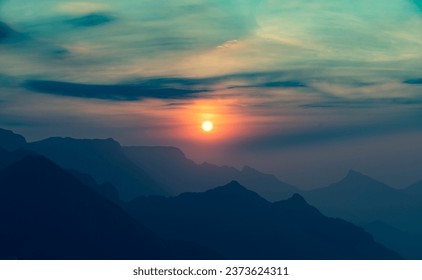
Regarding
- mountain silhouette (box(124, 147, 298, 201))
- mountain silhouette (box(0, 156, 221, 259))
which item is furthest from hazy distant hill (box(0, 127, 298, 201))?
mountain silhouette (box(0, 156, 221, 259))

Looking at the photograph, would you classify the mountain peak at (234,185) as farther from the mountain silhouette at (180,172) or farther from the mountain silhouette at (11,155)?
the mountain silhouette at (11,155)

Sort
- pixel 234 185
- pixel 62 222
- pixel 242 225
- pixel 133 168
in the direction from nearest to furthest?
pixel 62 222, pixel 242 225, pixel 234 185, pixel 133 168

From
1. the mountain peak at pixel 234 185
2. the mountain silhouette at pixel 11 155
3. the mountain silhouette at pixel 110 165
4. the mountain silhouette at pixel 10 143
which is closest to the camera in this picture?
the mountain silhouette at pixel 11 155

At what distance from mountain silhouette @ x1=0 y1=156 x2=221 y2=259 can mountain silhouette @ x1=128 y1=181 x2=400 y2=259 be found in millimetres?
5831

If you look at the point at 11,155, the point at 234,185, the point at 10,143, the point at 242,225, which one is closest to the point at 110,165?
the point at 10,143

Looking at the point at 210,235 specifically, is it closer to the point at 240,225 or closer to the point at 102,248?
the point at 240,225

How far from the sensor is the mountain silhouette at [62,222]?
81.9 metres

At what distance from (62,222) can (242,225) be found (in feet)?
142

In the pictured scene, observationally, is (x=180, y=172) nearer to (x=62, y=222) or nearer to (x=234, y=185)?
(x=234, y=185)

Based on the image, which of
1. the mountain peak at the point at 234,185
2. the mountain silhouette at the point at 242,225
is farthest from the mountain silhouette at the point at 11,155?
the mountain peak at the point at 234,185

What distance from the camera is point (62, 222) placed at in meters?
91.9

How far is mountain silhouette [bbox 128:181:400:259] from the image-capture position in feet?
354

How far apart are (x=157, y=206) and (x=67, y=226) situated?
19366 millimetres

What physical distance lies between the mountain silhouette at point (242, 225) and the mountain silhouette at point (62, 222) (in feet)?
19.1
